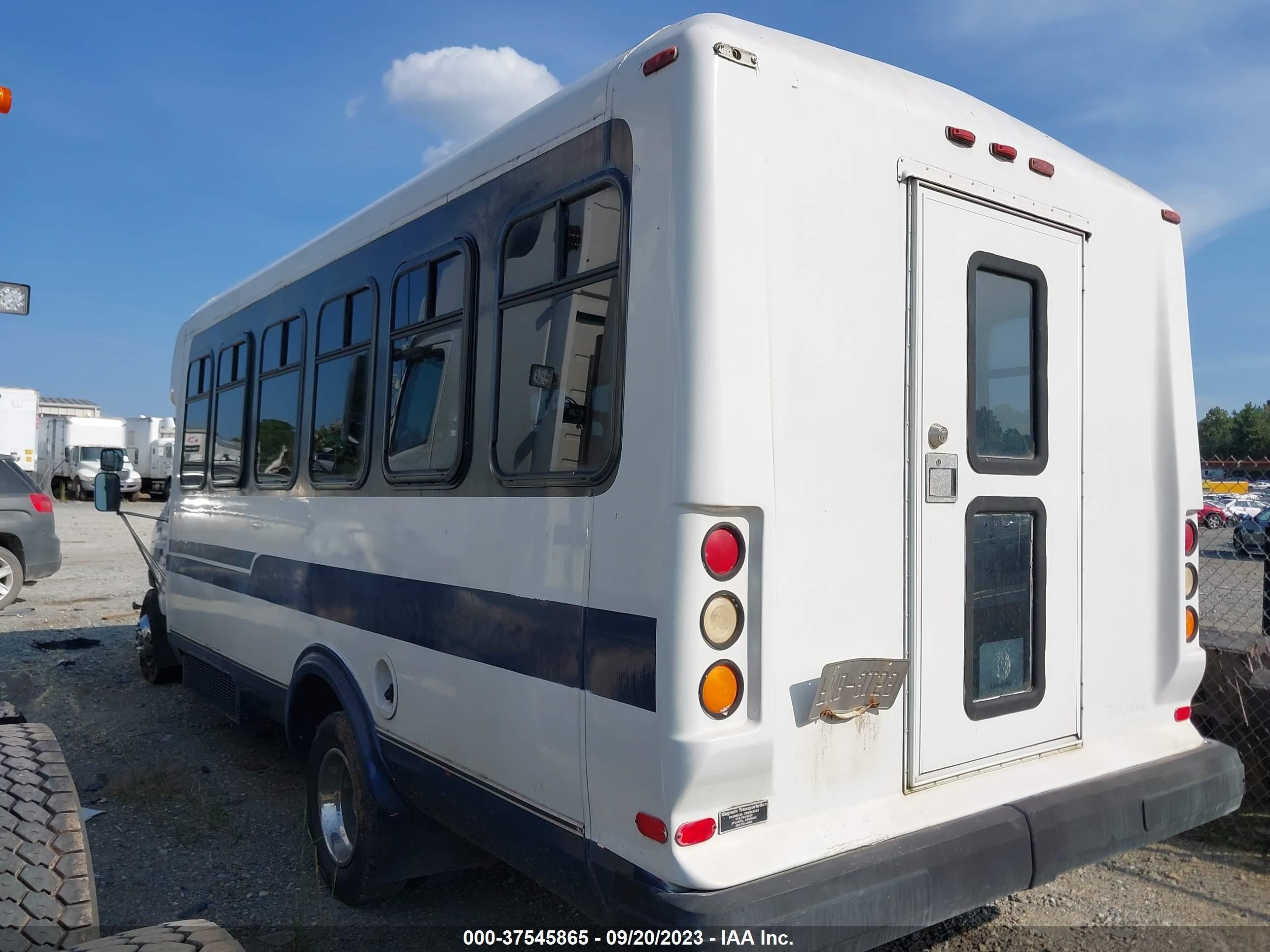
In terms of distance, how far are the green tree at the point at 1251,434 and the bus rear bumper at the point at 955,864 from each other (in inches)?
1849

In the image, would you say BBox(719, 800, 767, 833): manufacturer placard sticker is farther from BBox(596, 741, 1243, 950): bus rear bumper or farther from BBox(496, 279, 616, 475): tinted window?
BBox(496, 279, 616, 475): tinted window

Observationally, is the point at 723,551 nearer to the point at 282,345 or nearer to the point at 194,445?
the point at 282,345

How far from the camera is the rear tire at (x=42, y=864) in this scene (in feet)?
7.52

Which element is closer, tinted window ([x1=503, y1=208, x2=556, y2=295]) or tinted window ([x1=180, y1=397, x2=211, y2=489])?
tinted window ([x1=503, y1=208, x2=556, y2=295])

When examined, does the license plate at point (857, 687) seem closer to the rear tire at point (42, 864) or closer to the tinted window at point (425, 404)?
the tinted window at point (425, 404)

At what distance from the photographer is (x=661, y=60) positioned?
259cm

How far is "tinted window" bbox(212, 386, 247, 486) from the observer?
18.1 ft

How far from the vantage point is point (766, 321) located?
2557 millimetres

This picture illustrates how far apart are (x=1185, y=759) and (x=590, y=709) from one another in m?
2.22

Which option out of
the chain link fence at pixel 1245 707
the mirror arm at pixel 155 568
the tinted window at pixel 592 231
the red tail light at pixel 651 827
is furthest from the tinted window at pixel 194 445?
the chain link fence at pixel 1245 707

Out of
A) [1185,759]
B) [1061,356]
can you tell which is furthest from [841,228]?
[1185,759]

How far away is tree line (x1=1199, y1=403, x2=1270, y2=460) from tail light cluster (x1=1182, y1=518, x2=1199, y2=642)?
1747 inches

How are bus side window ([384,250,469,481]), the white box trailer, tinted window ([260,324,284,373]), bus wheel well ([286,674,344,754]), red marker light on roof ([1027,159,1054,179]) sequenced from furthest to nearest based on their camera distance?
the white box trailer, tinted window ([260,324,284,373]), bus wheel well ([286,674,344,754]), bus side window ([384,250,469,481]), red marker light on roof ([1027,159,1054,179])

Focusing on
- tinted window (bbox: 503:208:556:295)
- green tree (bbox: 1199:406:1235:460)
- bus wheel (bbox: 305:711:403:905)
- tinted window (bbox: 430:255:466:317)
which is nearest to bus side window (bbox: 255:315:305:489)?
bus wheel (bbox: 305:711:403:905)
